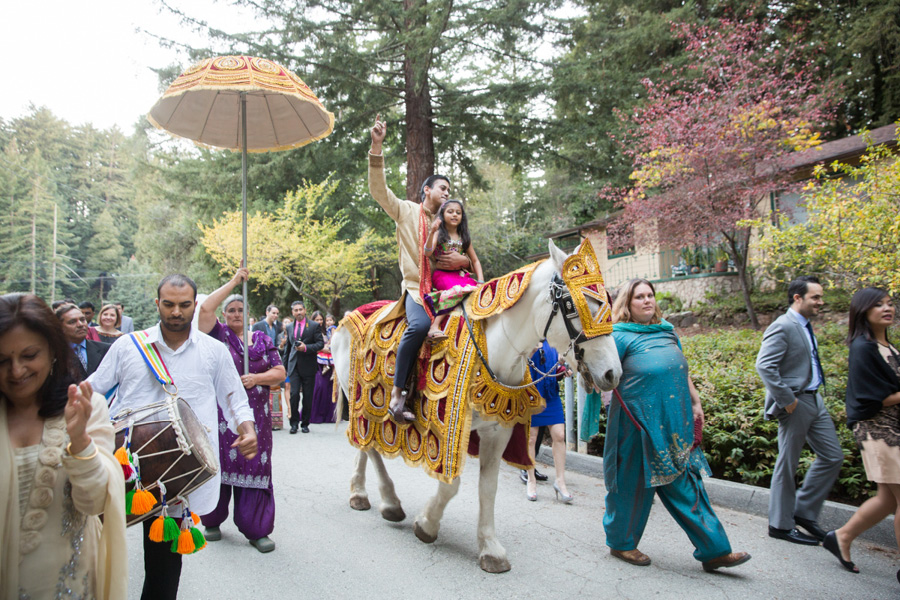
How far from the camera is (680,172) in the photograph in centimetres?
1244

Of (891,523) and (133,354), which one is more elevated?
(133,354)

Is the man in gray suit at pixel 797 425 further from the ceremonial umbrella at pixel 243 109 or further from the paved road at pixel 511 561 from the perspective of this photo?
the ceremonial umbrella at pixel 243 109

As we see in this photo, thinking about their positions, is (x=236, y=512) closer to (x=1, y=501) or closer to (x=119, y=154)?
(x=1, y=501)

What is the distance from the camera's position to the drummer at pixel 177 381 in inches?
103

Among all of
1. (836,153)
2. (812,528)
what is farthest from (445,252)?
(836,153)

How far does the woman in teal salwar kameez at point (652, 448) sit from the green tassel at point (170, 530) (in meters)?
2.74

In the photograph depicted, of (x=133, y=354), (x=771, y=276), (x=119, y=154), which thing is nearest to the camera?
(x=133, y=354)

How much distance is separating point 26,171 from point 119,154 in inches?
722

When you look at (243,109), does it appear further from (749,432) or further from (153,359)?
(749,432)

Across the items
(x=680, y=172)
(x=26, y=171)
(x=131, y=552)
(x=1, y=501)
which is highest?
(x=26, y=171)

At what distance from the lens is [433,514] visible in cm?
417

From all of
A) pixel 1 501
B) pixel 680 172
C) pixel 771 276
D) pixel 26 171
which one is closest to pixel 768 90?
pixel 680 172

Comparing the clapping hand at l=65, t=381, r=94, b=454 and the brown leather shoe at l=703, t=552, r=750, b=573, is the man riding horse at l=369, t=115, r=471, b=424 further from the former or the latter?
the clapping hand at l=65, t=381, r=94, b=454

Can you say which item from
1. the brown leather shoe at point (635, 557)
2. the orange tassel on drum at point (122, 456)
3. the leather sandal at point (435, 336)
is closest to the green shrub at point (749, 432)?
the brown leather shoe at point (635, 557)
